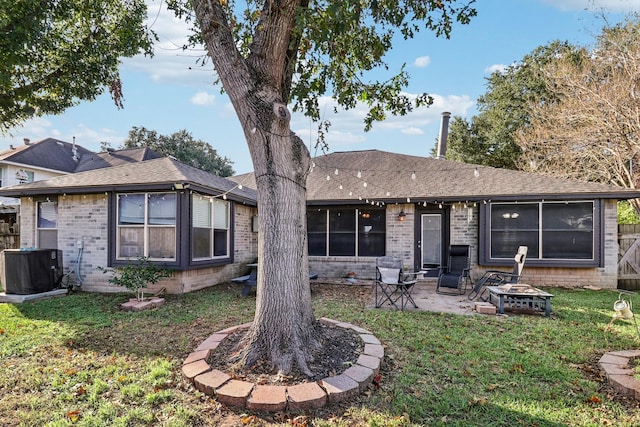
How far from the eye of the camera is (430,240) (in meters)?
10.3

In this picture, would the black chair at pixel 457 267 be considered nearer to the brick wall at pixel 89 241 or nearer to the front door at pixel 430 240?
the front door at pixel 430 240

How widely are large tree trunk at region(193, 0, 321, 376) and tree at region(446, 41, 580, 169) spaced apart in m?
18.9

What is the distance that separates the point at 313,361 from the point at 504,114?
21.7m

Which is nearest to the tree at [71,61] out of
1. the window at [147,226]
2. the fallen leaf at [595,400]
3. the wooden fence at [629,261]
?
the window at [147,226]

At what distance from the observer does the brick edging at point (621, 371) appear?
9.87ft

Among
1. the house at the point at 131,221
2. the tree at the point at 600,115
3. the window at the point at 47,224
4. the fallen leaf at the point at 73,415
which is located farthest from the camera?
the tree at the point at 600,115

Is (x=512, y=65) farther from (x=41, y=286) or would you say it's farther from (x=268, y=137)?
(x=41, y=286)

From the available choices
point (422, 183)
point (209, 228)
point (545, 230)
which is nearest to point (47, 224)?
point (209, 228)

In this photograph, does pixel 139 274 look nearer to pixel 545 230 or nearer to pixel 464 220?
pixel 464 220

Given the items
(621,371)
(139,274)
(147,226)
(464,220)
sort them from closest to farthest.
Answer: (621,371)
(139,274)
(147,226)
(464,220)

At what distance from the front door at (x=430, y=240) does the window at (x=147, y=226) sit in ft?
22.7

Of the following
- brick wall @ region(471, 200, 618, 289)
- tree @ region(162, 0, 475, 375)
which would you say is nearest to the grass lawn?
tree @ region(162, 0, 475, 375)

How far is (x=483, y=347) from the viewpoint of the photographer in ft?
13.9

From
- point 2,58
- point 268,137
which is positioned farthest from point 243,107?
point 2,58
